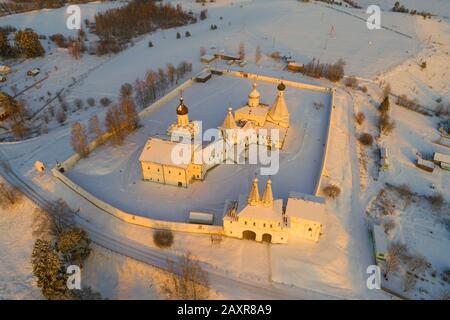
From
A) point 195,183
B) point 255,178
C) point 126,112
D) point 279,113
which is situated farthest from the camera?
point 126,112

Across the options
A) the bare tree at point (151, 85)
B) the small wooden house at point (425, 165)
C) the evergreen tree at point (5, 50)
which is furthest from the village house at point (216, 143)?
the evergreen tree at point (5, 50)

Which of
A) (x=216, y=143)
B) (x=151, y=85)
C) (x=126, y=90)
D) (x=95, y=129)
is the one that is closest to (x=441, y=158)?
(x=216, y=143)

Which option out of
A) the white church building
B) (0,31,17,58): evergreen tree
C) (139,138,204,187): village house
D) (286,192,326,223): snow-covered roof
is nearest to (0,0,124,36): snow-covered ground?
(0,31,17,58): evergreen tree

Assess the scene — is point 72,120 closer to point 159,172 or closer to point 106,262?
point 159,172

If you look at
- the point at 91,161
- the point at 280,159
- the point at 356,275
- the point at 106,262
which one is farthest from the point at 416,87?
the point at 106,262

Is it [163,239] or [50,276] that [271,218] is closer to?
[163,239]
